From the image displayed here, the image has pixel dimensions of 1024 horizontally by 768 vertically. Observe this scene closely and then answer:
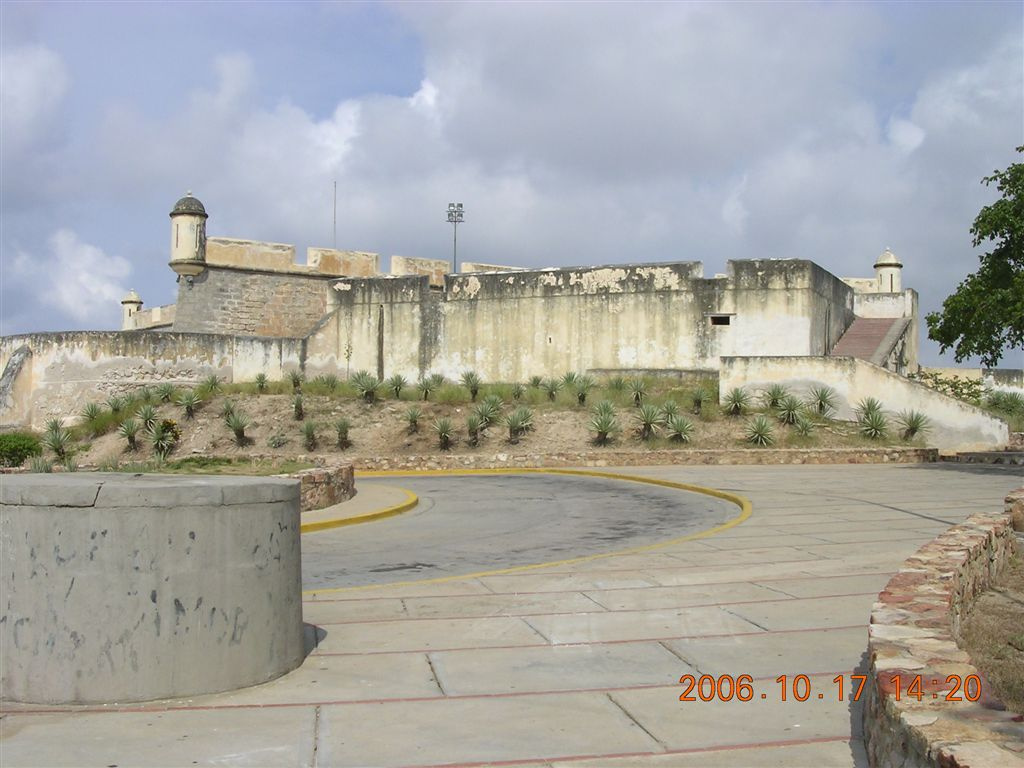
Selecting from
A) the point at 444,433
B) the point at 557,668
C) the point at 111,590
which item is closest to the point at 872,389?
the point at 444,433

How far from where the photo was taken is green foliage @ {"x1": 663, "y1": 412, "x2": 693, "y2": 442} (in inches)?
1062

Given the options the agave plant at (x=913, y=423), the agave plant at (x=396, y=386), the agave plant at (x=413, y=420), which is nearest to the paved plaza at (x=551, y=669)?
the agave plant at (x=913, y=423)

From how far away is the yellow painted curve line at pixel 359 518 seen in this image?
13.9 meters

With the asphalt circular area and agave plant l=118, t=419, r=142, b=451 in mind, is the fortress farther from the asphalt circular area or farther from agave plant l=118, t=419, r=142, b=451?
the asphalt circular area

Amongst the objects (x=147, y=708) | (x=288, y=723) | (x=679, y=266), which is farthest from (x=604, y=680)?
(x=679, y=266)

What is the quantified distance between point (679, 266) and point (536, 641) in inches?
1039

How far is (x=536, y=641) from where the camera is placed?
730cm

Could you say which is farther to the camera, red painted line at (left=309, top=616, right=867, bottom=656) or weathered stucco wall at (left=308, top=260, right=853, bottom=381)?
weathered stucco wall at (left=308, top=260, right=853, bottom=381)

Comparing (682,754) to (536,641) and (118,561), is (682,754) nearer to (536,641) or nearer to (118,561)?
(536,641)

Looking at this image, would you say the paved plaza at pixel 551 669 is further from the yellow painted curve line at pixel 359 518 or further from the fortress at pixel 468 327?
the fortress at pixel 468 327

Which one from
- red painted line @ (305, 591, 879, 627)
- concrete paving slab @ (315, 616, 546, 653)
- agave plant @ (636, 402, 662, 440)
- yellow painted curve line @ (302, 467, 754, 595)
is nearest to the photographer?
concrete paving slab @ (315, 616, 546, 653)

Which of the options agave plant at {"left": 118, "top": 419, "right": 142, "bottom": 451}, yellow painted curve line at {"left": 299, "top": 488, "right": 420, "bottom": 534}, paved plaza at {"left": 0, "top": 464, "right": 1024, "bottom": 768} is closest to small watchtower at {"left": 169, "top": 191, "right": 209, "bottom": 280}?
agave plant at {"left": 118, "top": 419, "right": 142, "bottom": 451}

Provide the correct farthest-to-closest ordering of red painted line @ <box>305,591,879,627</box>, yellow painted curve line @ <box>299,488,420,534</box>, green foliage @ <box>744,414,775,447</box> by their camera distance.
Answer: green foliage @ <box>744,414,775,447</box>
yellow painted curve line @ <box>299,488,420,534</box>
red painted line @ <box>305,591,879,627</box>

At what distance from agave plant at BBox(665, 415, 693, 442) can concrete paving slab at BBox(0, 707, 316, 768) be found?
72.1ft
